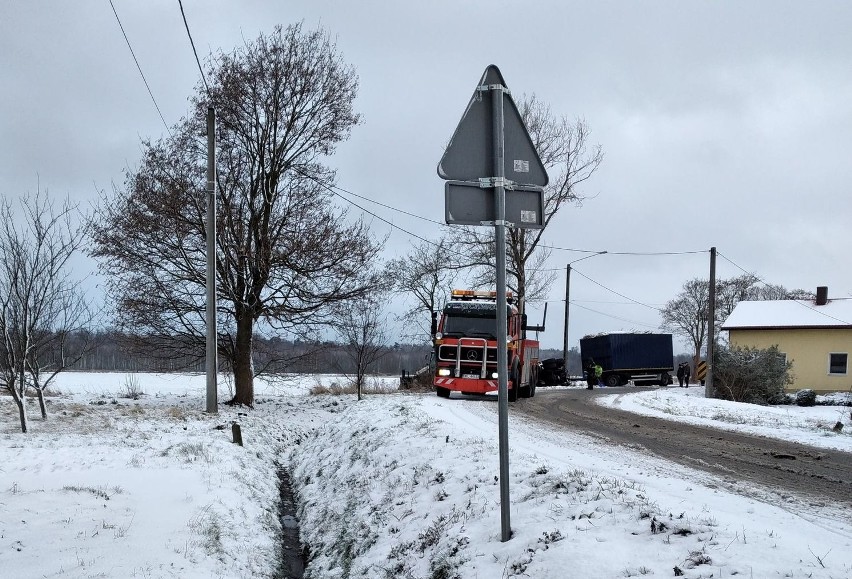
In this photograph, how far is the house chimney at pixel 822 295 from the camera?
1460 inches

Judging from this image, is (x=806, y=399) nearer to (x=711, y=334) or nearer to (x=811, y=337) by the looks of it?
(x=711, y=334)

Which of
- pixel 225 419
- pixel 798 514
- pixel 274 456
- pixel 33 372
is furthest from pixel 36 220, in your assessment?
pixel 798 514

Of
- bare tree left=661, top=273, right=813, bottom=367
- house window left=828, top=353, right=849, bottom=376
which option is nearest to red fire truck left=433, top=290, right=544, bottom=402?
house window left=828, top=353, right=849, bottom=376

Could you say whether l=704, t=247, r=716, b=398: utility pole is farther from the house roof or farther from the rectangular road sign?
the rectangular road sign

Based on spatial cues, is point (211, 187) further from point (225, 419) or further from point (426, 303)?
point (426, 303)

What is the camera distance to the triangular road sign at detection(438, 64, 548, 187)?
175 inches

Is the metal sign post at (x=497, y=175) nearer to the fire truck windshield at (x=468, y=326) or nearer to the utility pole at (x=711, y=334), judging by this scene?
the fire truck windshield at (x=468, y=326)

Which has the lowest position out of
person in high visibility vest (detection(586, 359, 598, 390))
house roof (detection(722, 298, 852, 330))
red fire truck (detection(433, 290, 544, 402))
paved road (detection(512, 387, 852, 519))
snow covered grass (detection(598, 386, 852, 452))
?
person in high visibility vest (detection(586, 359, 598, 390))

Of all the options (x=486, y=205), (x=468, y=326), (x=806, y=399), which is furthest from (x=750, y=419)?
(x=486, y=205)

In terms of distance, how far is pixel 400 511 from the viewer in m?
6.19

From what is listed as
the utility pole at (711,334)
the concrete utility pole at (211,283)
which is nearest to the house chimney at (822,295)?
the utility pole at (711,334)

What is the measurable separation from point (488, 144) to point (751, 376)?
1108 inches

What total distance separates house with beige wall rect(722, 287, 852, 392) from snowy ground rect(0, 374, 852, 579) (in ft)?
86.0

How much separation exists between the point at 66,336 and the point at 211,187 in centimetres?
551
